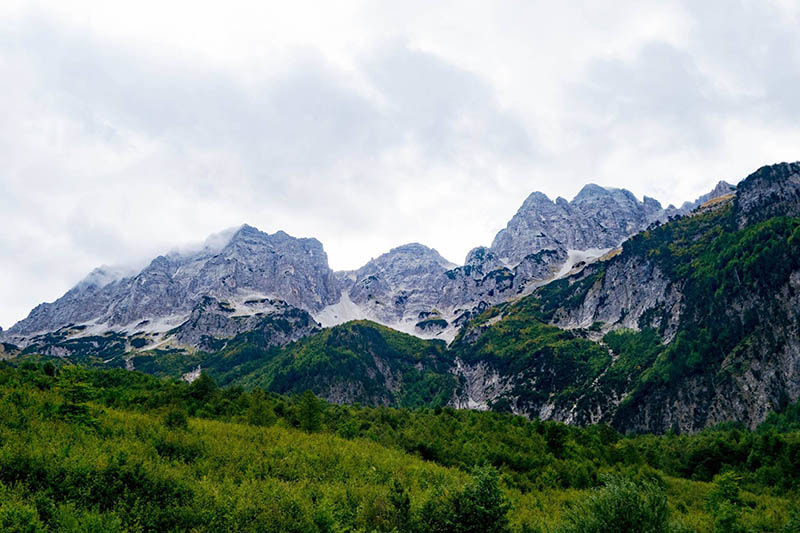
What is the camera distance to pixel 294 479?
3356 cm

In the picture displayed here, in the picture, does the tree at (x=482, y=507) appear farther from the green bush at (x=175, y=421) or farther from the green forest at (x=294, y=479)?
the green bush at (x=175, y=421)

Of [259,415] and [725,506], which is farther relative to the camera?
[259,415]

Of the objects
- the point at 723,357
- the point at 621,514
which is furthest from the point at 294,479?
the point at 723,357

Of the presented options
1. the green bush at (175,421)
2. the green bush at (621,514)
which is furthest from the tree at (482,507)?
the green bush at (175,421)

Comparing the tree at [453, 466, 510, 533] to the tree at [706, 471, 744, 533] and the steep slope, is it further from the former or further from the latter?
the steep slope

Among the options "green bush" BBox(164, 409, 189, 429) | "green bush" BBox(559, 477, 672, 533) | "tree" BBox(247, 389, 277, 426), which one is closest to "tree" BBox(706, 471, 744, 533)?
"green bush" BBox(559, 477, 672, 533)

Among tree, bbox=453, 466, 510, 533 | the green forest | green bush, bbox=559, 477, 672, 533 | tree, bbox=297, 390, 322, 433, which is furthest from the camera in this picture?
tree, bbox=297, 390, 322, 433

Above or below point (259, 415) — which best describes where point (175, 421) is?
above

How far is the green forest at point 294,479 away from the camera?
71.9 feet

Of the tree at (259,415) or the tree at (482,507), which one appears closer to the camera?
the tree at (482,507)

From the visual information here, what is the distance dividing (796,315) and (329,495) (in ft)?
569

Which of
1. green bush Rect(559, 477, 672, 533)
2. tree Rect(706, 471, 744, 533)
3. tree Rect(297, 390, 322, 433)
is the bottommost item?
tree Rect(706, 471, 744, 533)

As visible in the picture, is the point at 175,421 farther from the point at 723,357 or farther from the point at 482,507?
the point at 723,357

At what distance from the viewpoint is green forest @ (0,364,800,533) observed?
21922 millimetres
